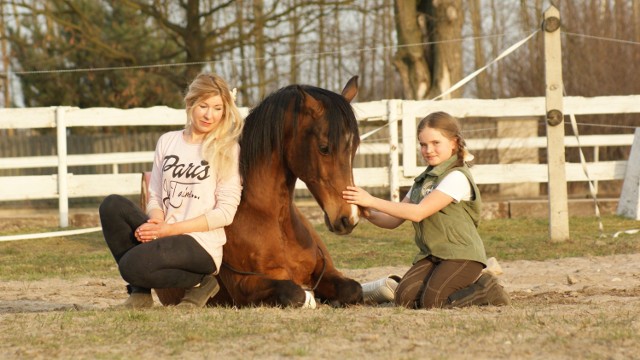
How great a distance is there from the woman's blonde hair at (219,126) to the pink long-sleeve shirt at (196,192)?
0.04 m

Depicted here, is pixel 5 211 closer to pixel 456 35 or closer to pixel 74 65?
pixel 74 65

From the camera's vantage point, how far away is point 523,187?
59.7 feet

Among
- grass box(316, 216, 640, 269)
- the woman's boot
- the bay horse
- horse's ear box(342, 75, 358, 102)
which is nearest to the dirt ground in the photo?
the woman's boot

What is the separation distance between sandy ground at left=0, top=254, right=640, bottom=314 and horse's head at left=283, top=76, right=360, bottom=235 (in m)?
2.00

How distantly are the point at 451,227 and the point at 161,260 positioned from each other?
1.75m

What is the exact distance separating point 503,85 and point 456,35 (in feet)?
27.6

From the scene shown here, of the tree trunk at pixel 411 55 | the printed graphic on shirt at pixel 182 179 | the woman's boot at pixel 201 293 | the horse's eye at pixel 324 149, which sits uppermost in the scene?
the tree trunk at pixel 411 55

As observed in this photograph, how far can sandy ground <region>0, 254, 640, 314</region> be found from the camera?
258 inches

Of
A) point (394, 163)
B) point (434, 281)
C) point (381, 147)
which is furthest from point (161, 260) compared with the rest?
point (381, 147)

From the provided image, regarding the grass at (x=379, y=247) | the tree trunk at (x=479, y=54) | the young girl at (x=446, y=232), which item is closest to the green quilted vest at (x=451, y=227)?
the young girl at (x=446, y=232)

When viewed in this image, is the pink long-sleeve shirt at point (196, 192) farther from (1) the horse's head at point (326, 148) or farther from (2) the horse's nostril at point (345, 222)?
(2) the horse's nostril at point (345, 222)

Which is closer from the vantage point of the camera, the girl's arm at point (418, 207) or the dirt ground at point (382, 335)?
the dirt ground at point (382, 335)

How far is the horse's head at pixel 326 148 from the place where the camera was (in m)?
4.72

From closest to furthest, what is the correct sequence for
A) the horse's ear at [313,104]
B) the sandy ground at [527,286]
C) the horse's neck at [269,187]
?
the horse's ear at [313,104] → the horse's neck at [269,187] → the sandy ground at [527,286]
